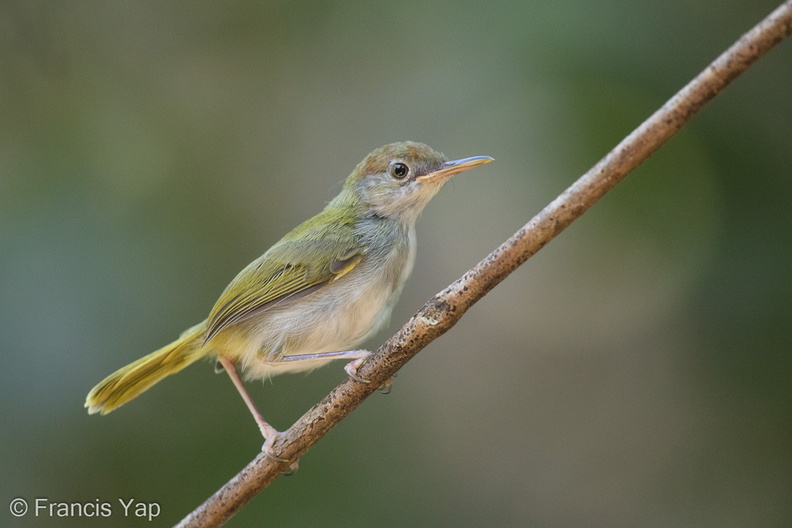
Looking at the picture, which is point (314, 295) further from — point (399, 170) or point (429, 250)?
point (429, 250)

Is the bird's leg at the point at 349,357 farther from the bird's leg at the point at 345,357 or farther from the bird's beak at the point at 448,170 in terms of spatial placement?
the bird's beak at the point at 448,170

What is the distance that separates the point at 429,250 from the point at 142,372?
201cm

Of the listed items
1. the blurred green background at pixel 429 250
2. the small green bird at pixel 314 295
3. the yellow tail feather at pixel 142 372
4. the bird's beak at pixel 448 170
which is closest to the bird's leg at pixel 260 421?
the small green bird at pixel 314 295

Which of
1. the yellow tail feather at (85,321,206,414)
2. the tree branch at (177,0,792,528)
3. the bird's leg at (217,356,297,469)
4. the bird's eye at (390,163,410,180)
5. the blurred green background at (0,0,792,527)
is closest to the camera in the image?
the tree branch at (177,0,792,528)

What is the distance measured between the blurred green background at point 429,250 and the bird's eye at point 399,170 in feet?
4.01

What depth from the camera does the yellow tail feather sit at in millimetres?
2615

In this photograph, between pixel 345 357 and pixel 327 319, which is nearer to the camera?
pixel 345 357

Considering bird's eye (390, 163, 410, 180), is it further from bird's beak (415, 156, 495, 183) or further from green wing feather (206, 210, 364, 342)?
green wing feather (206, 210, 364, 342)

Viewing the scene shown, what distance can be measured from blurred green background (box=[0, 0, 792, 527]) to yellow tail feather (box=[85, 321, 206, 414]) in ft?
2.14

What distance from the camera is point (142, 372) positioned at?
2.66 meters

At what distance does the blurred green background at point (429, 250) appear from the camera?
11.0 feet

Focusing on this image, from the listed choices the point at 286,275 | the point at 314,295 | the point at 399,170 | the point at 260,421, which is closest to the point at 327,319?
the point at 314,295

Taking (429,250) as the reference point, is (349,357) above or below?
below

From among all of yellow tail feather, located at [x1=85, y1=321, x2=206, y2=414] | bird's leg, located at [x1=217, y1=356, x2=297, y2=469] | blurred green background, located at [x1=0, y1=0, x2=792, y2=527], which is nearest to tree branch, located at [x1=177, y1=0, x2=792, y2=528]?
bird's leg, located at [x1=217, y1=356, x2=297, y2=469]
